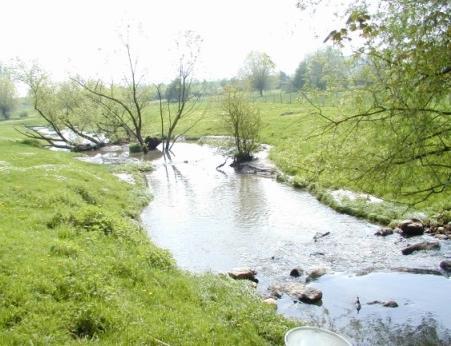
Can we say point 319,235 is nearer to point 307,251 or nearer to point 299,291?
point 307,251

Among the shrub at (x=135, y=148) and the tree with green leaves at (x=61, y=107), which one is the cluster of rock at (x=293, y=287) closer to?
the shrub at (x=135, y=148)

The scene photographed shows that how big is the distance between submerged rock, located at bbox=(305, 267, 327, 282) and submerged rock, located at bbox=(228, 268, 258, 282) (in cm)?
178

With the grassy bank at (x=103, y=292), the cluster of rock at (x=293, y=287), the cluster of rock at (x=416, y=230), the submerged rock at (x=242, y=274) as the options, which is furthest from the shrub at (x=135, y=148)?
the cluster of rock at (x=293, y=287)

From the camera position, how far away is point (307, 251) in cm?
1681

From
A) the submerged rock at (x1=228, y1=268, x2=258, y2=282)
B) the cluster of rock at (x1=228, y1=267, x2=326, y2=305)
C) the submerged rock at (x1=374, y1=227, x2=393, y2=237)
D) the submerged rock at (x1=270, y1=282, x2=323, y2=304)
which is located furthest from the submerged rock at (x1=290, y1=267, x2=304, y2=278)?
the submerged rock at (x1=374, y1=227, x2=393, y2=237)

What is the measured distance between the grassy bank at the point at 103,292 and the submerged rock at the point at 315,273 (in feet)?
8.17

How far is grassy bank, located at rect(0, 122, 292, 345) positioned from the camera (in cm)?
768

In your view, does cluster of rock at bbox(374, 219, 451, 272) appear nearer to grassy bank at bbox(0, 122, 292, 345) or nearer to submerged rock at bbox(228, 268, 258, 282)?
submerged rock at bbox(228, 268, 258, 282)

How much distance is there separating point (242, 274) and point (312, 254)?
379cm

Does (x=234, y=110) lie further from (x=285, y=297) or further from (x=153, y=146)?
(x=285, y=297)

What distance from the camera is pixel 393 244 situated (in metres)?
16.6

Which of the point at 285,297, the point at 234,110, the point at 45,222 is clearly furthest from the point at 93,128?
the point at 285,297

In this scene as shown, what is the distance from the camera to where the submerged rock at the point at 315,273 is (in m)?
14.1

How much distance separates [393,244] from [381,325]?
628 cm
